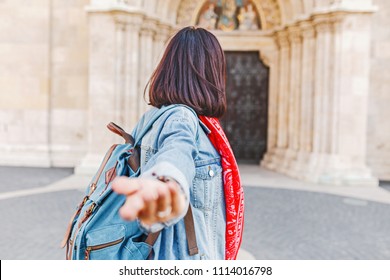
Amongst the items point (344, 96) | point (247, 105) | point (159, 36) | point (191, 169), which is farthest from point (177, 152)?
point (247, 105)

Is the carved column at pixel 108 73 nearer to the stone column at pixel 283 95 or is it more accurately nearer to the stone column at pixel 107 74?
the stone column at pixel 107 74

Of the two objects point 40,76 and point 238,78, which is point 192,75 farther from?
point 238,78

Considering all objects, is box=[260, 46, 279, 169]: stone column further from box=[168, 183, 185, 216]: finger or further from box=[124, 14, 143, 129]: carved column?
box=[168, 183, 185, 216]: finger

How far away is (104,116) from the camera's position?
9.51 m

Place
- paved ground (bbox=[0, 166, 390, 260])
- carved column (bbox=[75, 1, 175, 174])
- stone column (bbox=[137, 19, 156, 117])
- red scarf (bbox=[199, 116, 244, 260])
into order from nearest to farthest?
red scarf (bbox=[199, 116, 244, 260]) → paved ground (bbox=[0, 166, 390, 260]) → carved column (bbox=[75, 1, 175, 174]) → stone column (bbox=[137, 19, 156, 117])

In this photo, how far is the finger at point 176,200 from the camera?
86cm

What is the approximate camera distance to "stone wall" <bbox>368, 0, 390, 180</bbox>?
10.2 metres

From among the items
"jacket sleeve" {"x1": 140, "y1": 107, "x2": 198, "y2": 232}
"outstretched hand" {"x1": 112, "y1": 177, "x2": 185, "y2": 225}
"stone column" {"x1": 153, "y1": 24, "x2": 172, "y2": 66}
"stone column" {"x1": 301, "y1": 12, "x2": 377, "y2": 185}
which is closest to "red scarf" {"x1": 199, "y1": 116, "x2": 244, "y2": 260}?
"jacket sleeve" {"x1": 140, "y1": 107, "x2": 198, "y2": 232}

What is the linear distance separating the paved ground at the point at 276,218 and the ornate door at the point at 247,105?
9.99ft

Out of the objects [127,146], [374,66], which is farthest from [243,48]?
[127,146]

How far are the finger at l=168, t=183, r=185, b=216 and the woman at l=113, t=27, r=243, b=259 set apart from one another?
0.17 meters

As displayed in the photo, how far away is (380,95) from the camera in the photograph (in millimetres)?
10234
